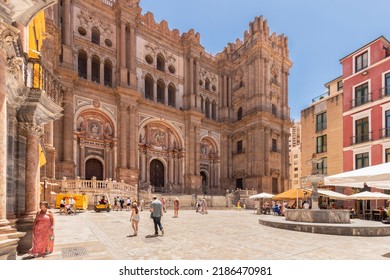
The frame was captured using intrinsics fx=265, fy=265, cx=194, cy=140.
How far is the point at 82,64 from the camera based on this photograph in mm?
30125

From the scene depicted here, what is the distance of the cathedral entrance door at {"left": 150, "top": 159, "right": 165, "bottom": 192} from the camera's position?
3472 cm

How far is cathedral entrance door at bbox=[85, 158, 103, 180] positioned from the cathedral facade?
0.11m

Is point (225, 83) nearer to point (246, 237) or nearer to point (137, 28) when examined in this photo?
point (137, 28)

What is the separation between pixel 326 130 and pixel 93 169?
2546 centimetres

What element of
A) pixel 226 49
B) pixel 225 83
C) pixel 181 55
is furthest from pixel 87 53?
pixel 226 49

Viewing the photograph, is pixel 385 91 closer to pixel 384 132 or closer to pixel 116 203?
Result: pixel 384 132

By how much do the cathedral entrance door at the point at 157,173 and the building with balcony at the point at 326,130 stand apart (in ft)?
58.5

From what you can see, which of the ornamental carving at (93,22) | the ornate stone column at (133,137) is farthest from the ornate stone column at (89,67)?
Result: the ornate stone column at (133,137)

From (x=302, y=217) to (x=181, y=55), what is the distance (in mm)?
32245

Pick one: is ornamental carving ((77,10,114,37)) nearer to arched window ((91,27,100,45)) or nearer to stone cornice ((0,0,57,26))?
arched window ((91,27,100,45))

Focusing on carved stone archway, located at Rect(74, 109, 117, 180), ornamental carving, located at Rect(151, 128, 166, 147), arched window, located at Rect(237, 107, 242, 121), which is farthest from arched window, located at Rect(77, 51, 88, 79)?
arched window, located at Rect(237, 107, 242, 121)

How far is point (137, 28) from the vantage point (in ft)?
112

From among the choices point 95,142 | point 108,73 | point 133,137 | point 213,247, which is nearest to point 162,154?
point 133,137

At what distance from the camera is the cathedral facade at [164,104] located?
28281 millimetres
